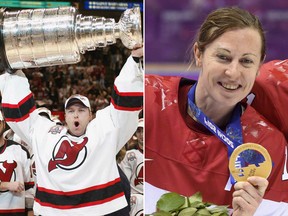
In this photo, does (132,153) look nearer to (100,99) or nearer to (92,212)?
(100,99)

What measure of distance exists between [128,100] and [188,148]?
0.40 m

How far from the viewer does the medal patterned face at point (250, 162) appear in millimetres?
1480

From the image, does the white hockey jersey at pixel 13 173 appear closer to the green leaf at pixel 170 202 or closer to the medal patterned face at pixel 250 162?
the green leaf at pixel 170 202

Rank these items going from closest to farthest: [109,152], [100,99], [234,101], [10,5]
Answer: [234,101] → [109,152] → [100,99] → [10,5]

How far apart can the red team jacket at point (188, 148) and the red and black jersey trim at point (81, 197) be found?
0.45m

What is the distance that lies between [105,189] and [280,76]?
87cm

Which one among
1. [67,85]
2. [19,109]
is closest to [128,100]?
[19,109]

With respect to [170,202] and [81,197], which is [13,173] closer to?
[81,197]

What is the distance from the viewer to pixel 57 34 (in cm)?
173

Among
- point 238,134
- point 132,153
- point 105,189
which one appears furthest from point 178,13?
point 132,153

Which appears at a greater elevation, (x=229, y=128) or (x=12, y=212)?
(x=229, y=128)

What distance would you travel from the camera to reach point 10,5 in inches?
143

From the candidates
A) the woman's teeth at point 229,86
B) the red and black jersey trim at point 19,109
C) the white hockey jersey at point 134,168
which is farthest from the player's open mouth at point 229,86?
the white hockey jersey at point 134,168

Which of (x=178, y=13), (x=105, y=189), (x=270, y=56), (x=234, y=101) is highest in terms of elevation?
(x=178, y=13)
